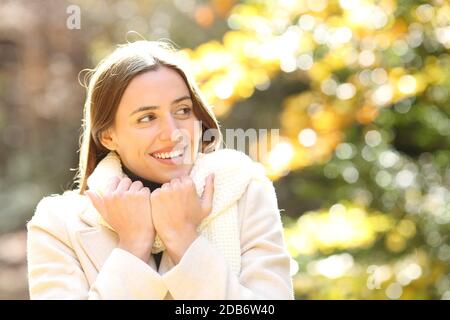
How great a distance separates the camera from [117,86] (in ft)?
5.05

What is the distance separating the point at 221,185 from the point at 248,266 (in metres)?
0.17

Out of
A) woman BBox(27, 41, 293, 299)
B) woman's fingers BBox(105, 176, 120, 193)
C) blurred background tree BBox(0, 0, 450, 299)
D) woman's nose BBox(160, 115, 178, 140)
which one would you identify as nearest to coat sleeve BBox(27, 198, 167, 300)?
woman BBox(27, 41, 293, 299)

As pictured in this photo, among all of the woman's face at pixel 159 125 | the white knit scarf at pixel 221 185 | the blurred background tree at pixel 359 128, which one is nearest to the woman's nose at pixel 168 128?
the woman's face at pixel 159 125

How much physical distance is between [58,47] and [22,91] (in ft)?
1.94

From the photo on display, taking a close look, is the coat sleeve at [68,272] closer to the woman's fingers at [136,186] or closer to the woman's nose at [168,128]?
the woman's fingers at [136,186]

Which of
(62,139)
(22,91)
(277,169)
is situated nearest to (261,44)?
(277,169)

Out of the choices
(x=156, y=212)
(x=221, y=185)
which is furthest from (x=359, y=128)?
(x=156, y=212)

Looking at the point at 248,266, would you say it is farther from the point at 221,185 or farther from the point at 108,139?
the point at 108,139

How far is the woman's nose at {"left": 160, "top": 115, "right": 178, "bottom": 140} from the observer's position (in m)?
1.51

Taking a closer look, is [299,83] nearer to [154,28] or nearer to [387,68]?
[154,28]

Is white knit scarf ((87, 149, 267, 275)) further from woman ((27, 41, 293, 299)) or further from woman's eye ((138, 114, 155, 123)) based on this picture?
woman's eye ((138, 114, 155, 123))

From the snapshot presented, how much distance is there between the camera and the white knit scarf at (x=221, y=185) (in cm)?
151

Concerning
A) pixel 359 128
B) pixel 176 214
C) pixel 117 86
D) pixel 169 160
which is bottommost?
pixel 176 214

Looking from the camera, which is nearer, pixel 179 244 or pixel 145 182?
pixel 179 244
